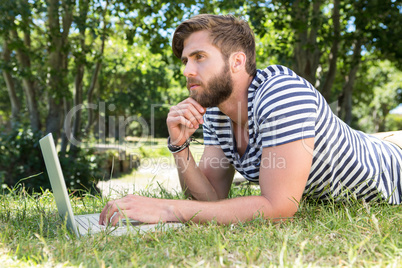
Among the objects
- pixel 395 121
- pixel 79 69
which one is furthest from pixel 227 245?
pixel 395 121

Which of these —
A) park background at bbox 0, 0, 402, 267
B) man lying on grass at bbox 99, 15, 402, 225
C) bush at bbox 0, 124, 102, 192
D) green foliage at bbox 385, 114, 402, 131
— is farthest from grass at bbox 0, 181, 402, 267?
green foliage at bbox 385, 114, 402, 131

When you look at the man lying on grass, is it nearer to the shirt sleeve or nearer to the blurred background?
the shirt sleeve

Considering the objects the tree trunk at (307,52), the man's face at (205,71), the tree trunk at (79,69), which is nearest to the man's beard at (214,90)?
the man's face at (205,71)

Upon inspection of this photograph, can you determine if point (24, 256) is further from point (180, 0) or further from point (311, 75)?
point (311, 75)

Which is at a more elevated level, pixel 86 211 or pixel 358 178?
pixel 358 178

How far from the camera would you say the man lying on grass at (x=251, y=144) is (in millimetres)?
1933

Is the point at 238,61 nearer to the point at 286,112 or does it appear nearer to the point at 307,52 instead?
the point at 286,112

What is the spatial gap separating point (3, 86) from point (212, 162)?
70.3 feet

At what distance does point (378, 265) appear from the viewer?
53.6 inches

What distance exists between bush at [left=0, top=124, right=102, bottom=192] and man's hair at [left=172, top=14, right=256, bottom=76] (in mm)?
4609

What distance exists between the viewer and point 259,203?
1.93 metres

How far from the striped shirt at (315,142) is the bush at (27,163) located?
4.69m

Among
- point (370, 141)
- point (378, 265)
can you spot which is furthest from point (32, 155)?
point (378, 265)

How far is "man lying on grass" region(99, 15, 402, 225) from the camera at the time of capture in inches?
76.1
